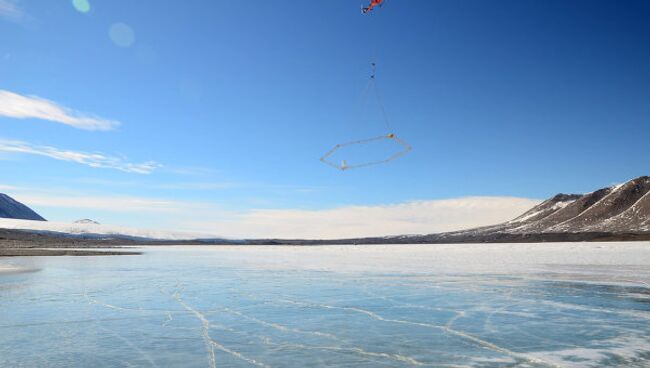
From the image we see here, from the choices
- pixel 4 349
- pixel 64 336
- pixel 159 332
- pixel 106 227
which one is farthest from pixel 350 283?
pixel 106 227

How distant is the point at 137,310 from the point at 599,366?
1137 cm

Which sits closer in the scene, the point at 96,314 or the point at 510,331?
the point at 510,331

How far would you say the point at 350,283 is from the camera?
21.3 m

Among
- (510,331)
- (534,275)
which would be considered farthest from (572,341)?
(534,275)

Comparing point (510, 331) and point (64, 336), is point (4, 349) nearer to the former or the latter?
point (64, 336)

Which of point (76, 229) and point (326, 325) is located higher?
point (76, 229)

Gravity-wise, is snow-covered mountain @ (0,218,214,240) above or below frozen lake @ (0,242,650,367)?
above

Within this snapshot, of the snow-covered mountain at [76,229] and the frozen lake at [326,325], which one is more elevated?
the snow-covered mountain at [76,229]

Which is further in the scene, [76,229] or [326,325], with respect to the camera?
[76,229]

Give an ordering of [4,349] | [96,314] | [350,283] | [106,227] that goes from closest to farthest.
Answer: [4,349] < [96,314] < [350,283] < [106,227]

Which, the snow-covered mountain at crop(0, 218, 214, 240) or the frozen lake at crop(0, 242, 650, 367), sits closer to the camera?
the frozen lake at crop(0, 242, 650, 367)

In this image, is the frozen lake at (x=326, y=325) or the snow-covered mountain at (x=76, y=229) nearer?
the frozen lake at (x=326, y=325)

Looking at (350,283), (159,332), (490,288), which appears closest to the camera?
→ (159,332)

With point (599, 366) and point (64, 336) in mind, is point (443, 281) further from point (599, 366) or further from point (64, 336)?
point (64, 336)
